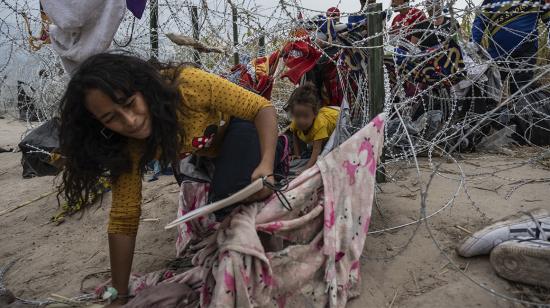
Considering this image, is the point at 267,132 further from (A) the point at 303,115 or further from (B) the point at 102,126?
(A) the point at 303,115

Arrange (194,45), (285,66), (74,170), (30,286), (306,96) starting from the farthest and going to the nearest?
(285,66), (306,96), (194,45), (30,286), (74,170)

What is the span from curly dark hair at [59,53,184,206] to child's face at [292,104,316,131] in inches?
57.2

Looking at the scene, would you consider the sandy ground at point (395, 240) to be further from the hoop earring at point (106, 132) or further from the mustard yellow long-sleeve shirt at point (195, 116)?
the hoop earring at point (106, 132)

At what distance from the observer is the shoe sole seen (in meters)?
1.42

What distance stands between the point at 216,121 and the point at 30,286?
1335 mm

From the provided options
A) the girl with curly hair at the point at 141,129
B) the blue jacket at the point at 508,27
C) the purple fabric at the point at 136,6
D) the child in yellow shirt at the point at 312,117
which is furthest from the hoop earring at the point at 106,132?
the blue jacket at the point at 508,27

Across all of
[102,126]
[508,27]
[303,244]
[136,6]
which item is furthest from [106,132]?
[508,27]

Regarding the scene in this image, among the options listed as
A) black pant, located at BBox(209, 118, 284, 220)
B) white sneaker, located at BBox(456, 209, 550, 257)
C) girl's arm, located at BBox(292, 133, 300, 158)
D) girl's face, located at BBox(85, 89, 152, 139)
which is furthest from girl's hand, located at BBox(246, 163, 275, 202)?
girl's arm, located at BBox(292, 133, 300, 158)

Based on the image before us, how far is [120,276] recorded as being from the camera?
1.59m

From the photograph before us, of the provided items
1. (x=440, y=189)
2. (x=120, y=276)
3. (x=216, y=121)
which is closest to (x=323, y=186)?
(x=216, y=121)

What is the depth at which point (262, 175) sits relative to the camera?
56.2 inches

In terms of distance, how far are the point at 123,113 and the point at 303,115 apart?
1774mm

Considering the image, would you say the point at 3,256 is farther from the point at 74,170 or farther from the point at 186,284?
the point at 186,284

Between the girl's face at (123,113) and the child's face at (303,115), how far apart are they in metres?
1.62
